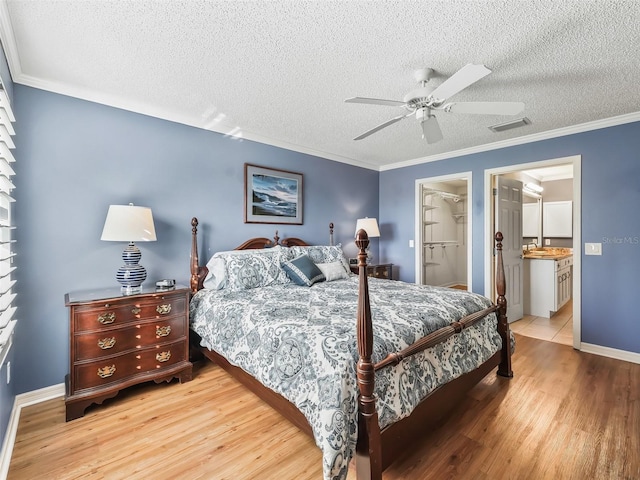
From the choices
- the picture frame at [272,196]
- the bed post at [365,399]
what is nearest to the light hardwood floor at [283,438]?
the bed post at [365,399]

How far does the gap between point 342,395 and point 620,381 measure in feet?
9.38

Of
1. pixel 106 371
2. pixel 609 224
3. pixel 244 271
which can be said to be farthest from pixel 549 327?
pixel 106 371

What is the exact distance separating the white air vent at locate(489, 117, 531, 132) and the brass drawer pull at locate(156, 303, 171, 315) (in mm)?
3827

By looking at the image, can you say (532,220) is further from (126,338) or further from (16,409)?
(16,409)

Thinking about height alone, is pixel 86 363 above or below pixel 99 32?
below

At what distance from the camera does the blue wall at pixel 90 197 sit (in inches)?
90.1

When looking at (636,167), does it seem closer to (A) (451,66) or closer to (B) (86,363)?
(A) (451,66)

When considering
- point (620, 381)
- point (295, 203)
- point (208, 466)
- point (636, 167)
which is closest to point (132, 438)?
point (208, 466)

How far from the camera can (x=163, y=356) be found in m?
2.47

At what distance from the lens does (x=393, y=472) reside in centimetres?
159

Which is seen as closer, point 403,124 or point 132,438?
point 132,438

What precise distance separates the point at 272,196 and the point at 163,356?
2.17m

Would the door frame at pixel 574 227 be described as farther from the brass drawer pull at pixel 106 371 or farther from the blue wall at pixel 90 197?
the brass drawer pull at pixel 106 371

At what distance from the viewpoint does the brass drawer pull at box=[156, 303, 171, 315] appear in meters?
2.44
